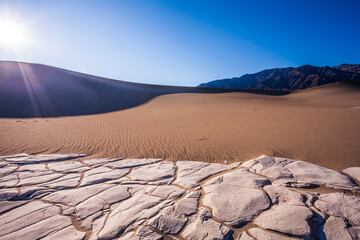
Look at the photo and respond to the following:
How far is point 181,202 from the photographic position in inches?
106

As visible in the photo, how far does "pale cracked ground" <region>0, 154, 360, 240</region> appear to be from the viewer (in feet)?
6.93

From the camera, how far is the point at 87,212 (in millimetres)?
2533

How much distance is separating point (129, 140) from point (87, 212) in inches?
176

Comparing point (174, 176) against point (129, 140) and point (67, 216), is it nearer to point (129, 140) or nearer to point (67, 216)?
point (67, 216)

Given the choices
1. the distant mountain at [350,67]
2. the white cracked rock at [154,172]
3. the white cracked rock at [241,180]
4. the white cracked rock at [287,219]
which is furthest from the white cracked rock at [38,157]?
the distant mountain at [350,67]

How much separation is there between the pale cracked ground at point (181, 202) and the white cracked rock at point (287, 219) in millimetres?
12

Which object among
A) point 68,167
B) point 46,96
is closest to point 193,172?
point 68,167

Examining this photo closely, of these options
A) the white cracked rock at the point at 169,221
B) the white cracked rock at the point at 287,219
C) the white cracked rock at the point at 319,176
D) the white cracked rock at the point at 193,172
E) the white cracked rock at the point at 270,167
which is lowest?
the white cracked rock at the point at 319,176

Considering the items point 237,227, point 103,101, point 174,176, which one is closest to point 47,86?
point 103,101

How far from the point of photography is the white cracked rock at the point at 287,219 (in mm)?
2043

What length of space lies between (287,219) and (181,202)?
1531mm

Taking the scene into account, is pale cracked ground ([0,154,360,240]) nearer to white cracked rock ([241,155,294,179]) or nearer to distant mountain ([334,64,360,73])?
white cracked rock ([241,155,294,179])

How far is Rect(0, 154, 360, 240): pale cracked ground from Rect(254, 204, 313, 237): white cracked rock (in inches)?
0.5

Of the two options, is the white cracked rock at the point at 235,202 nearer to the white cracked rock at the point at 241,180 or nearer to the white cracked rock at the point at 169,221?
the white cracked rock at the point at 241,180
